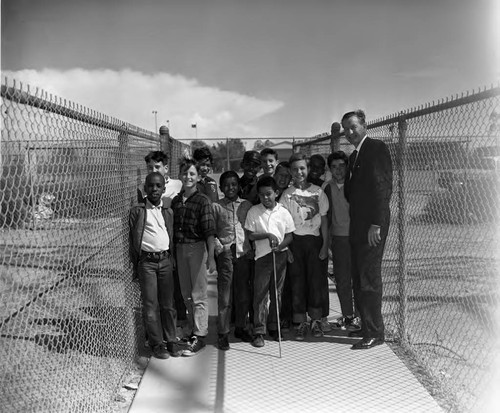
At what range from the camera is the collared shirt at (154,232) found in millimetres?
3914

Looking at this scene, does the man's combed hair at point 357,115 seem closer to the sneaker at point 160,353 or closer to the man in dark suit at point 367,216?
the man in dark suit at point 367,216

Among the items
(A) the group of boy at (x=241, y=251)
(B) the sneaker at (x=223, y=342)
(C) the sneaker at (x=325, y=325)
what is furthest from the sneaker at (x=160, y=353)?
(C) the sneaker at (x=325, y=325)

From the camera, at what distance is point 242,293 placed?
14.9 feet

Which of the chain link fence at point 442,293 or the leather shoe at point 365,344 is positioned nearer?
the chain link fence at point 442,293

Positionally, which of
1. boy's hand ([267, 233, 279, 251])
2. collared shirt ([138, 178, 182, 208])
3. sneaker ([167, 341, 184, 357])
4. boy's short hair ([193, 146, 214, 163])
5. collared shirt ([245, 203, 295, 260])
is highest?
boy's short hair ([193, 146, 214, 163])

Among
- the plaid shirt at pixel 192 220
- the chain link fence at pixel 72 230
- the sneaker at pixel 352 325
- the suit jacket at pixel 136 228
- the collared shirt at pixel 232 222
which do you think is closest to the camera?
the chain link fence at pixel 72 230

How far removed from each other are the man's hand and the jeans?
145 centimetres

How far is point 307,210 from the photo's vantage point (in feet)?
14.9

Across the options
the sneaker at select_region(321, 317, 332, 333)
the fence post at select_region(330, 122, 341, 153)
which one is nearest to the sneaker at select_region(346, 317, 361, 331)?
the sneaker at select_region(321, 317, 332, 333)

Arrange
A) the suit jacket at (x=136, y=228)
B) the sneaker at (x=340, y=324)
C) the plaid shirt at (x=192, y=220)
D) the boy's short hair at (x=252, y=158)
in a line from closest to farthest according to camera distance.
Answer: the suit jacket at (x=136, y=228), the plaid shirt at (x=192, y=220), the sneaker at (x=340, y=324), the boy's short hair at (x=252, y=158)

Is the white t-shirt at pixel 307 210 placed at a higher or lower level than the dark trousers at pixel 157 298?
higher

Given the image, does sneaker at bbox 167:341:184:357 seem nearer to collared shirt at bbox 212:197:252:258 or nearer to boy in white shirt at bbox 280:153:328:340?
collared shirt at bbox 212:197:252:258

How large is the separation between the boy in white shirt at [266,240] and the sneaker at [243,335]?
75 mm

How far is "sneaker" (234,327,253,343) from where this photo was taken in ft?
14.8
